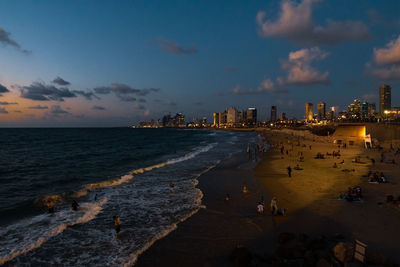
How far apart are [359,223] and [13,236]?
1879cm

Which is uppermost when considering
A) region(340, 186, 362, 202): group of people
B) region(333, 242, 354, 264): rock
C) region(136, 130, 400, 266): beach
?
region(333, 242, 354, 264): rock

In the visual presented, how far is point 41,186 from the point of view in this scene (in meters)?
23.5

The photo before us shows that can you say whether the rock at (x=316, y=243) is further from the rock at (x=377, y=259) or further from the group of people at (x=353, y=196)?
the group of people at (x=353, y=196)

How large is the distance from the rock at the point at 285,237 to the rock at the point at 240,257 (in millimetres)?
2230

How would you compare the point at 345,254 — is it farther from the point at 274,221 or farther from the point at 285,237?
the point at 274,221

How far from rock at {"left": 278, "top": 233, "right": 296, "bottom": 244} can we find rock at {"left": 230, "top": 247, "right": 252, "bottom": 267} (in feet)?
7.32

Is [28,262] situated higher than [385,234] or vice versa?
[385,234]

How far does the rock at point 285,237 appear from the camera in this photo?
10531 mm

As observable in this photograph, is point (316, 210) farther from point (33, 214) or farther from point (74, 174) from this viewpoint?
point (74, 174)

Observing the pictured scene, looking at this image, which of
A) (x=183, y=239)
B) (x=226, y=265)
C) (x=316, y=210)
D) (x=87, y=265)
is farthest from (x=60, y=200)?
(x=316, y=210)

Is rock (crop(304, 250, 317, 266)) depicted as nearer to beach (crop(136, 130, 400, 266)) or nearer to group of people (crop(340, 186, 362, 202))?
beach (crop(136, 130, 400, 266))

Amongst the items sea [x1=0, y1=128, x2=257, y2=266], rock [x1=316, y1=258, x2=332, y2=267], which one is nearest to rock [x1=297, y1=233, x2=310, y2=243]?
rock [x1=316, y1=258, x2=332, y2=267]

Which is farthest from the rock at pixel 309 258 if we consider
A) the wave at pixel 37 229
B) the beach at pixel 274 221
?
the wave at pixel 37 229

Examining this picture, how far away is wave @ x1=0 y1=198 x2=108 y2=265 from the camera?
11.0 m
